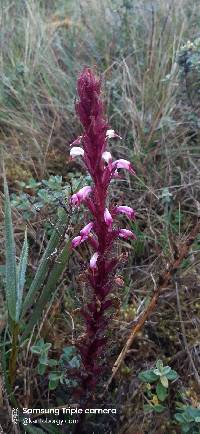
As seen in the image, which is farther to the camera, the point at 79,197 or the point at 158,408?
the point at 158,408

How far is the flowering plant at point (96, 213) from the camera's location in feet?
4.00

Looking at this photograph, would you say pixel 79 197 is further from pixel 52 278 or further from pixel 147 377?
pixel 147 377

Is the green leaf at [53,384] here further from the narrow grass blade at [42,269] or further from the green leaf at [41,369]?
the narrow grass blade at [42,269]

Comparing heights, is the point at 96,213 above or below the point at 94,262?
above

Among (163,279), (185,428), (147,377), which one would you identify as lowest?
(185,428)

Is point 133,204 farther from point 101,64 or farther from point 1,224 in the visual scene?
point 101,64

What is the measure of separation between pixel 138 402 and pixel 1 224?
0.97 m

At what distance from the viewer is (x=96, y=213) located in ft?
4.42

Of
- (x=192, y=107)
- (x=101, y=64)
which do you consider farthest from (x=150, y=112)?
(x=101, y=64)

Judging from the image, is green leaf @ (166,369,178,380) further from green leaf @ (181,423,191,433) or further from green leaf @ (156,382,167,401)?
green leaf @ (181,423,191,433)

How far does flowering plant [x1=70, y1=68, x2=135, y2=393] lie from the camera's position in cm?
122

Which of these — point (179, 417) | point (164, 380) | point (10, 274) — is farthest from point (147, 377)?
point (10, 274)

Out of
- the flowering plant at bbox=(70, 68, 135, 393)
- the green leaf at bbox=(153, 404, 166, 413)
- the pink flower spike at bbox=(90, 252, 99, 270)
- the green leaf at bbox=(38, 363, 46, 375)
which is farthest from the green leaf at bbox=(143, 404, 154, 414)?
the pink flower spike at bbox=(90, 252, 99, 270)

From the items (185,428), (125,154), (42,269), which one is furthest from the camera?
(125,154)
